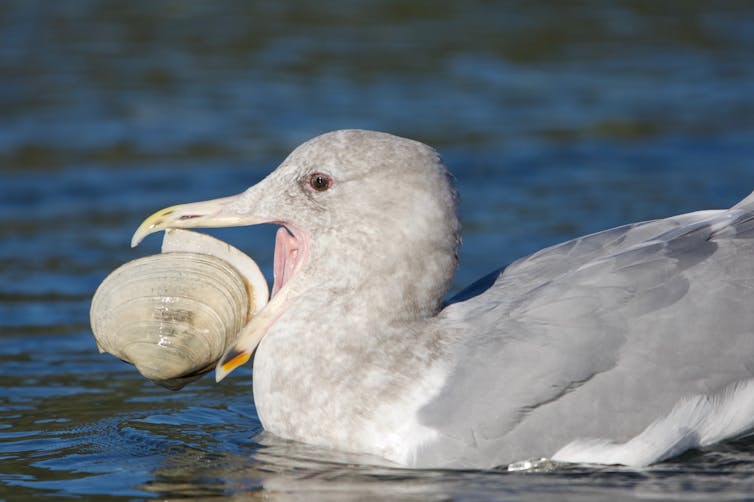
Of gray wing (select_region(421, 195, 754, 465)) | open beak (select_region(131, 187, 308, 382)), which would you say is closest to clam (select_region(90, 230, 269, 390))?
open beak (select_region(131, 187, 308, 382))

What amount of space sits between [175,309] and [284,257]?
1.94 ft

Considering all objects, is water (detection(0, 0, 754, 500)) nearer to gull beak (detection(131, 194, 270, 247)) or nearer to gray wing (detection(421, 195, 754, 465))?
gray wing (detection(421, 195, 754, 465))

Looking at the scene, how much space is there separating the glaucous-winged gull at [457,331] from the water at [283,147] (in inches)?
Answer: 6.5

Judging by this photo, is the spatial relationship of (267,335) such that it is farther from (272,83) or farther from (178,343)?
(272,83)

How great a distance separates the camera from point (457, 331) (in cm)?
619

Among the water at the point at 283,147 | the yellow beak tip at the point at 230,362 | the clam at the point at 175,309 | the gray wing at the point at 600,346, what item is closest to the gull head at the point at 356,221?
the yellow beak tip at the point at 230,362

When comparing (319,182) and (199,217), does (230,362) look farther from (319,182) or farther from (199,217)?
(319,182)

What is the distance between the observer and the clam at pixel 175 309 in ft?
20.6

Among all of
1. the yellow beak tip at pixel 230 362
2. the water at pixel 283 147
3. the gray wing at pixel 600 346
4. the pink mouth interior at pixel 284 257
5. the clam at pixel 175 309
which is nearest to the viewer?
the gray wing at pixel 600 346

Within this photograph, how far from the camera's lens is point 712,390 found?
239 inches

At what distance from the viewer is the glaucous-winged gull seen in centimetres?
590

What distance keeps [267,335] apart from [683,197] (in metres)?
5.44

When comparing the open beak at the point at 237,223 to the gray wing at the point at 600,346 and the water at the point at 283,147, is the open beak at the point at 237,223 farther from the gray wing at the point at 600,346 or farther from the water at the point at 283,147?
the gray wing at the point at 600,346

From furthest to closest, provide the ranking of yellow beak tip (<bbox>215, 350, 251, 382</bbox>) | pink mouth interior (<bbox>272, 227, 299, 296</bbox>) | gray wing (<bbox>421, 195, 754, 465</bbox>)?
1. pink mouth interior (<bbox>272, 227, 299, 296</bbox>)
2. yellow beak tip (<bbox>215, 350, 251, 382</bbox>)
3. gray wing (<bbox>421, 195, 754, 465</bbox>)
